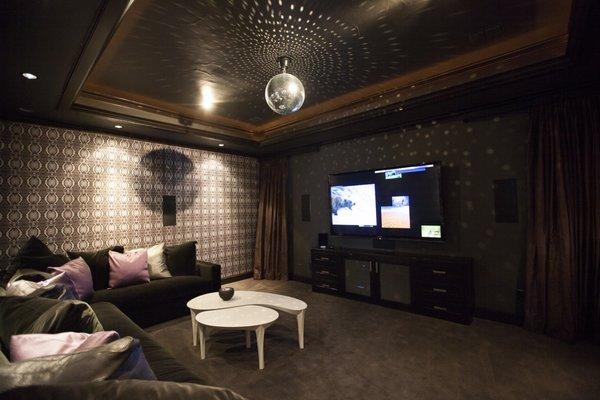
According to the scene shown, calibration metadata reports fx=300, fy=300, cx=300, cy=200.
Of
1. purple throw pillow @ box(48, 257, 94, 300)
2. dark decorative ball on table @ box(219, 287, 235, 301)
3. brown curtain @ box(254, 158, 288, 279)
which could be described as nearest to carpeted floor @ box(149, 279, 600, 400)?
dark decorative ball on table @ box(219, 287, 235, 301)

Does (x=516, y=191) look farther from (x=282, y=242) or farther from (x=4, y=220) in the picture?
(x=4, y=220)

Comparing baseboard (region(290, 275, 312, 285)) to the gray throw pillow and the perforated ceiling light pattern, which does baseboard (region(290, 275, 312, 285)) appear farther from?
the gray throw pillow

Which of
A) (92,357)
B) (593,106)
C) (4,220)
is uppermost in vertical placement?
(593,106)

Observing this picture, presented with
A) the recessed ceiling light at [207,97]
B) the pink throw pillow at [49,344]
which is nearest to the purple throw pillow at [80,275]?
the pink throw pillow at [49,344]

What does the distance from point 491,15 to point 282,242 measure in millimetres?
4296

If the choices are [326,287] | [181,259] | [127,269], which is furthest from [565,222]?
[127,269]

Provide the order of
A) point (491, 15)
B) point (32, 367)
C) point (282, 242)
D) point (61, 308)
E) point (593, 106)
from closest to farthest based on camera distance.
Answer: point (32, 367)
point (61, 308)
point (491, 15)
point (593, 106)
point (282, 242)

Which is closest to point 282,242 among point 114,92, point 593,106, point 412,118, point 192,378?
point 412,118

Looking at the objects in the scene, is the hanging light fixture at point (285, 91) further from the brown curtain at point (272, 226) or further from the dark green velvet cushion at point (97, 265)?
the brown curtain at point (272, 226)

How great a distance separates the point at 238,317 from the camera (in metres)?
2.49

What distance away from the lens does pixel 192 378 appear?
4.99 feet

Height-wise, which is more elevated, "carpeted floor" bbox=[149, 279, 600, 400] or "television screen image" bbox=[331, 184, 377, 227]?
"television screen image" bbox=[331, 184, 377, 227]

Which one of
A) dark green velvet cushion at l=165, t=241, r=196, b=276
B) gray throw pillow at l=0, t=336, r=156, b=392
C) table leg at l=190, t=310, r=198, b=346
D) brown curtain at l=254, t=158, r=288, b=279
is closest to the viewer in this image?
gray throw pillow at l=0, t=336, r=156, b=392

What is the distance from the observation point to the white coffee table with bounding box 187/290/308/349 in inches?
107
